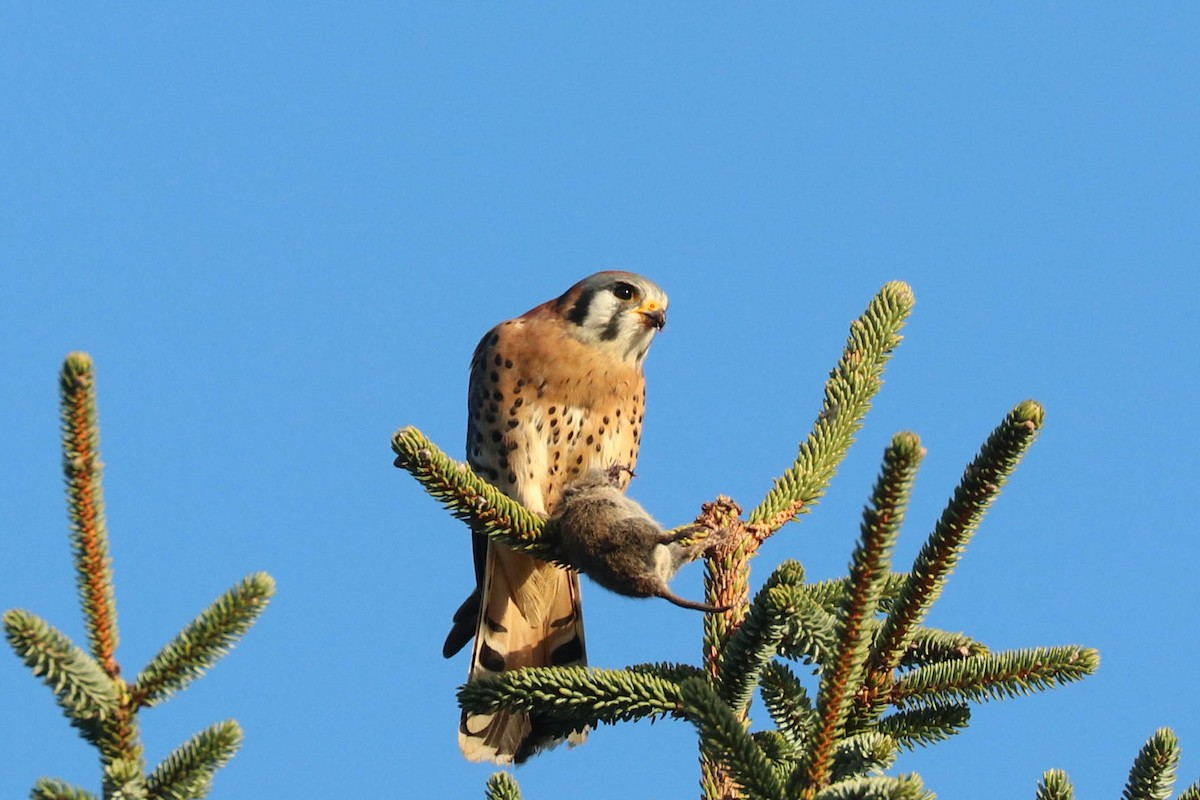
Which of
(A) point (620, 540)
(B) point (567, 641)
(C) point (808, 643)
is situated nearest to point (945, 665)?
(C) point (808, 643)

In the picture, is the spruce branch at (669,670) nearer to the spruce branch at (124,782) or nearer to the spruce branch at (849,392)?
the spruce branch at (849,392)

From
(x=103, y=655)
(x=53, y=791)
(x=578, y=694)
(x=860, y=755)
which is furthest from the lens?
(x=578, y=694)

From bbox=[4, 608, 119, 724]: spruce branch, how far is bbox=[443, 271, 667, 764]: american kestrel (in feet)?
9.59

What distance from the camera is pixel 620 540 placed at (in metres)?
3.25

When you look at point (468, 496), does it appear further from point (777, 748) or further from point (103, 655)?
point (103, 655)

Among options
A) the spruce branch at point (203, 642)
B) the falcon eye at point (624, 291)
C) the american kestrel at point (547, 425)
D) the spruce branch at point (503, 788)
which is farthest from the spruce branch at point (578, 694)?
the falcon eye at point (624, 291)

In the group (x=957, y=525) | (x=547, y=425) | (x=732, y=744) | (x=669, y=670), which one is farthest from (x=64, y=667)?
(x=547, y=425)

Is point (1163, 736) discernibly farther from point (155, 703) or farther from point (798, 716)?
point (155, 703)

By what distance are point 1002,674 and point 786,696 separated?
39 cm

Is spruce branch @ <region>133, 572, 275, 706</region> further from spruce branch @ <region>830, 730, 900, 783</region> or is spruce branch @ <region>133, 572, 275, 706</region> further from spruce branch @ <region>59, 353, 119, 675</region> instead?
spruce branch @ <region>830, 730, 900, 783</region>

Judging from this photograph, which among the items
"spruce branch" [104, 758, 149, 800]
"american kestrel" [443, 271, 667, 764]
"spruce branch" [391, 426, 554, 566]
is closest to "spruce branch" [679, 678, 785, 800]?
"spruce branch" [104, 758, 149, 800]

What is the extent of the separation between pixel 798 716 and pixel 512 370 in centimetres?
250

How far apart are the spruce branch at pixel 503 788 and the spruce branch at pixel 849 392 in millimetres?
1099

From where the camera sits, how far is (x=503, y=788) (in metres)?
2.01
